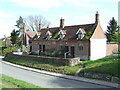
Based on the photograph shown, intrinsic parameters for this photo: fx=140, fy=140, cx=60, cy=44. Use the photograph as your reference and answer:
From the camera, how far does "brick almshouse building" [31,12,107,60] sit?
28.4 meters

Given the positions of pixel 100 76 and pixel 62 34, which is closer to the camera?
pixel 100 76

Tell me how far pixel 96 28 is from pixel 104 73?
1379 cm

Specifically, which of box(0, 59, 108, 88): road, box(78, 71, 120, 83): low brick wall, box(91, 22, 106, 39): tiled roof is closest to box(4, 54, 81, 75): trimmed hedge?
box(78, 71, 120, 83): low brick wall

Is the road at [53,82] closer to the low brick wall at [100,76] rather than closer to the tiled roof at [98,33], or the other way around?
the low brick wall at [100,76]

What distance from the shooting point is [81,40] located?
29.0 m

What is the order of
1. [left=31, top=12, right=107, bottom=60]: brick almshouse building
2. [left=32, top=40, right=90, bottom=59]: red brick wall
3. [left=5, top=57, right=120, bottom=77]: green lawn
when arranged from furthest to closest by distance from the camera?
1. [left=31, top=12, right=107, bottom=60]: brick almshouse building
2. [left=32, top=40, right=90, bottom=59]: red brick wall
3. [left=5, top=57, right=120, bottom=77]: green lawn

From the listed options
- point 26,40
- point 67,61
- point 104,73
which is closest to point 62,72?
point 67,61

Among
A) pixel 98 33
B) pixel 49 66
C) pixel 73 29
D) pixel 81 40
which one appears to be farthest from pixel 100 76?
pixel 73 29

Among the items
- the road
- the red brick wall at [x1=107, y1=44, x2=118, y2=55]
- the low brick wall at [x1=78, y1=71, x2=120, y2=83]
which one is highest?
the red brick wall at [x1=107, y1=44, x2=118, y2=55]

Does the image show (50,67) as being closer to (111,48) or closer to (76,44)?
(76,44)

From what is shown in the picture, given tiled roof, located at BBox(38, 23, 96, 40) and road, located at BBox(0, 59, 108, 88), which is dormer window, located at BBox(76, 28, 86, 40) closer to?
tiled roof, located at BBox(38, 23, 96, 40)

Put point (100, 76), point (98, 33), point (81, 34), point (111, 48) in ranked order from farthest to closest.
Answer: point (111, 48) → point (98, 33) → point (81, 34) → point (100, 76)

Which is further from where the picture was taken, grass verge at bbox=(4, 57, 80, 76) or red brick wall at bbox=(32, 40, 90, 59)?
red brick wall at bbox=(32, 40, 90, 59)

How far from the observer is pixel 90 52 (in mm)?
27781
